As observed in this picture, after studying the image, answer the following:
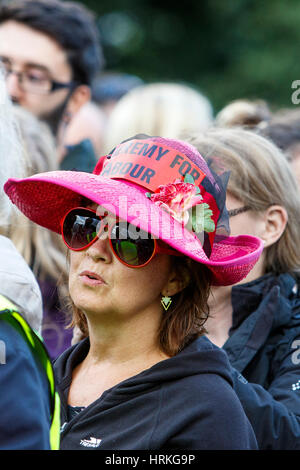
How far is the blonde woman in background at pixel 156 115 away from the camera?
500 centimetres

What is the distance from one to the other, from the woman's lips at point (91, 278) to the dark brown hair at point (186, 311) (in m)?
0.24

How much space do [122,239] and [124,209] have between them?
90 millimetres

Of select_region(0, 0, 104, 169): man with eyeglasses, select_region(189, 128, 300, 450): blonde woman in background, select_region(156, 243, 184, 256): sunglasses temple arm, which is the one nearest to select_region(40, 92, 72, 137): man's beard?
select_region(0, 0, 104, 169): man with eyeglasses

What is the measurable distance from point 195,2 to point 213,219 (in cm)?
1416

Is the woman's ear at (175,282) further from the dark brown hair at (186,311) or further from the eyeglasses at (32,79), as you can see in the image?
the eyeglasses at (32,79)

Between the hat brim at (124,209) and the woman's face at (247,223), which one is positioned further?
the woman's face at (247,223)

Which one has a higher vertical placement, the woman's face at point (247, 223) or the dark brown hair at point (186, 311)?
the woman's face at point (247, 223)

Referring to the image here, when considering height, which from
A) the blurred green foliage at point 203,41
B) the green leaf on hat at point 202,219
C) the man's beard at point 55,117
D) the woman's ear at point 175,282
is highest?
the blurred green foliage at point 203,41

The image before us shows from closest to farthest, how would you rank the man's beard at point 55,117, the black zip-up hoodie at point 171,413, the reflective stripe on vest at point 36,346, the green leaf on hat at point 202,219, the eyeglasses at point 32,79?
the reflective stripe on vest at point 36,346, the black zip-up hoodie at point 171,413, the green leaf on hat at point 202,219, the eyeglasses at point 32,79, the man's beard at point 55,117

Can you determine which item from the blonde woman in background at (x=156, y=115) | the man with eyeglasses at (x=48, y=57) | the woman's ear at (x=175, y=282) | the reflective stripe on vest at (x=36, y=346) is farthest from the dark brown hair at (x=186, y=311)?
the blonde woman in background at (x=156, y=115)

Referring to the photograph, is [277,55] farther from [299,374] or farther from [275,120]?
[299,374]

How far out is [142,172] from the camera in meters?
2.03

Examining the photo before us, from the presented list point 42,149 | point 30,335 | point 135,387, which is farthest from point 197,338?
point 42,149

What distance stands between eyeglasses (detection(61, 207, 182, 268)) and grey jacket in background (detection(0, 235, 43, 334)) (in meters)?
0.24
